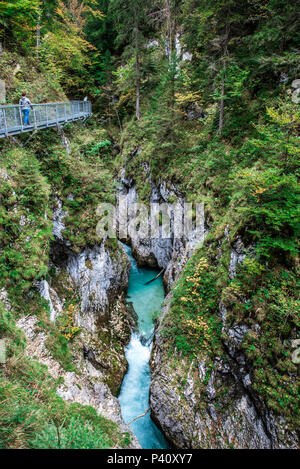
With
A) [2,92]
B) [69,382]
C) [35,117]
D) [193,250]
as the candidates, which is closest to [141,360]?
[69,382]

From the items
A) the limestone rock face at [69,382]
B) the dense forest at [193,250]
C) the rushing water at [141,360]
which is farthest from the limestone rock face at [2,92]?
the rushing water at [141,360]

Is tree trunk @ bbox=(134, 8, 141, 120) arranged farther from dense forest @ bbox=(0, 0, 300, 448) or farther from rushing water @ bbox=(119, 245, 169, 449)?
rushing water @ bbox=(119, 245, 169, 449)

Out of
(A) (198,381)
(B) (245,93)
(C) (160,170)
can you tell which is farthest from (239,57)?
(A) (198,381)

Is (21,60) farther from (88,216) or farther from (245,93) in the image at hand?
(245,93)

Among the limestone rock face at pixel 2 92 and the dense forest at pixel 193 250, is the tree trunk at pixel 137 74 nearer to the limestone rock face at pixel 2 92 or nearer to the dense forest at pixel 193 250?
the dense forest at pixel 193 250

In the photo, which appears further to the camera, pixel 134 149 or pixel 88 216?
pixel 134 149

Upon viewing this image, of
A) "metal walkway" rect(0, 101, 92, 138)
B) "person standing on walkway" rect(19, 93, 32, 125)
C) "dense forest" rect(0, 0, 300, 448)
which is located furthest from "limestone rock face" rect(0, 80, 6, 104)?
"metal walkway" rect(0, 101, 92, 138)
